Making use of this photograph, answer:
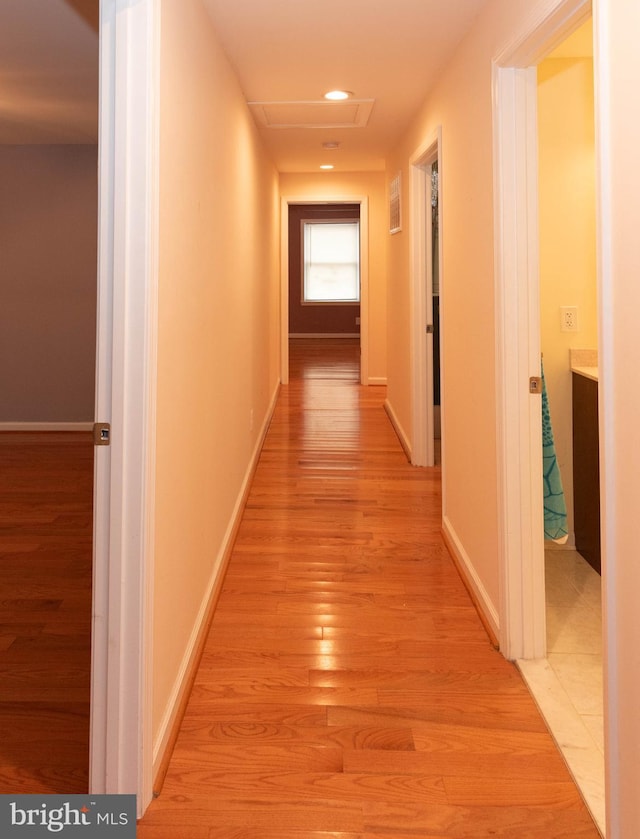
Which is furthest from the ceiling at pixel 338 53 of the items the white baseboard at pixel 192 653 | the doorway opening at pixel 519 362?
the white baseboard at pixel 192 653

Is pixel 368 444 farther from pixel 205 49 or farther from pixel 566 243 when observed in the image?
pixel 205 49

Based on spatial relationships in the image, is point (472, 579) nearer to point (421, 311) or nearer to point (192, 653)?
point (192, 653)

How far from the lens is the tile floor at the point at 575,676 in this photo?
6.00 ft

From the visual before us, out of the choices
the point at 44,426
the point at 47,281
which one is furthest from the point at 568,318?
the point at 44,426

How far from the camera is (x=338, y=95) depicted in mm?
3906

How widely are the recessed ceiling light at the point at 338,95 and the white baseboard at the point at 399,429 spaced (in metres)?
2.35

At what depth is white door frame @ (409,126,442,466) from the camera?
462 cm

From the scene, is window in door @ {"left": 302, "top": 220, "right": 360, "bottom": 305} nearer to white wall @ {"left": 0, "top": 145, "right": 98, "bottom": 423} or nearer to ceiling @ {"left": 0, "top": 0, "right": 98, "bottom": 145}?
white wall @ {"left": 0, "top": 145, "right": 98, "bottom": 423}

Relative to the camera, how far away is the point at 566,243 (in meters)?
3.21

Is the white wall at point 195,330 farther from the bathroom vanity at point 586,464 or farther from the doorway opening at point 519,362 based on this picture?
the bathroom vanity at point 586,464

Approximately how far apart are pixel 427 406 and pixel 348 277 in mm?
8683

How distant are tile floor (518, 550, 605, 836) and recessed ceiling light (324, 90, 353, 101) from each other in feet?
8.84

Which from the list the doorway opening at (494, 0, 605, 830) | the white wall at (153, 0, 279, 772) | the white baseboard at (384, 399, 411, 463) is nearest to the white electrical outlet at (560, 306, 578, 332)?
the doorway opening at (494, 0, 605, 830)

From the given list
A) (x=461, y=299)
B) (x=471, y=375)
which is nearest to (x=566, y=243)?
(x=461, y=299)
